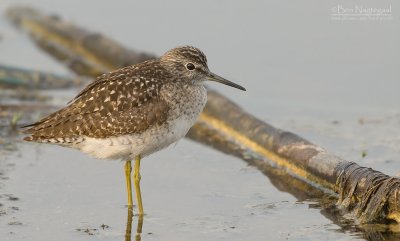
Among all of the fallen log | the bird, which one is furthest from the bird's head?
the fallen log

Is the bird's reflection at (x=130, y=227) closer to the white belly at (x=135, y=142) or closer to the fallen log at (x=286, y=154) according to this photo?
the white belly at (x=135, y=142)

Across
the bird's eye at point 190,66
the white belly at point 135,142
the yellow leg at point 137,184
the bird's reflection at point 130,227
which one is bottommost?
the bird's reflection at point 130,227

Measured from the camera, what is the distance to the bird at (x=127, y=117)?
10.4 metres

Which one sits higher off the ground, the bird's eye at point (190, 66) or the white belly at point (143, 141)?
the bird's eye at point (190, 66)

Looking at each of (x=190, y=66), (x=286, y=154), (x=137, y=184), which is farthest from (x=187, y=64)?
(x=286, y=154)

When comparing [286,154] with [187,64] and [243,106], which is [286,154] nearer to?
[187,64]

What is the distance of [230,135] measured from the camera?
44.9ft

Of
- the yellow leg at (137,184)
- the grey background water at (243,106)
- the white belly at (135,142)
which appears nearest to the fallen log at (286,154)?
the grey background water at (243,106)

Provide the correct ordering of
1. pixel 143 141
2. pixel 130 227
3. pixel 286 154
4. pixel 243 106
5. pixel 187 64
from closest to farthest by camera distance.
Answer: pixel 130 227 → pixel 143 141 → pixel 187 64 → pixel 286 154 → pixel 243 106

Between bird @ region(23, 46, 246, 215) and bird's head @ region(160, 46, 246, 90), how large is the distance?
0.81 ft

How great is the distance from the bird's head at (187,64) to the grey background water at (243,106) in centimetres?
135

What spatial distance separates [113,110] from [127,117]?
0.21m

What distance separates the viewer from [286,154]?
12016 mm

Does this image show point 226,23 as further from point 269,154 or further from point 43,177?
point 43,177
